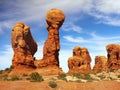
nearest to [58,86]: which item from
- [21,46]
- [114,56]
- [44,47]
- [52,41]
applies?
[52,41]

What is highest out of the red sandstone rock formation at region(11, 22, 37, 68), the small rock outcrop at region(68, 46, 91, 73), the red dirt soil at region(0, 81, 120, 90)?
the red sandstone rock formation at region(11, 22, 37, 68)

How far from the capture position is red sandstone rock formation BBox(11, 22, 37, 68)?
68.2 metres

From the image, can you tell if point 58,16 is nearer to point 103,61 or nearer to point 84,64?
point 84,64

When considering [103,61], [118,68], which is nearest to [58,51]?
[118,68]

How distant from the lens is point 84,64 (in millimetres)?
77688

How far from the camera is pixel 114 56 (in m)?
78.9

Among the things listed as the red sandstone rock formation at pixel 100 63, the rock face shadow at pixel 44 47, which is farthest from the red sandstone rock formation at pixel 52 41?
the red sandstone rock formation at pixel 100 63

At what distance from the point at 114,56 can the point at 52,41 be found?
18996 mm

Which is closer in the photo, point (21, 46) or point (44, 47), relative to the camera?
point (21, 46)

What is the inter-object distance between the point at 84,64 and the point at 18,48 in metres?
17.9

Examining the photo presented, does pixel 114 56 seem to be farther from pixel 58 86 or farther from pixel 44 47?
pixel 58 86

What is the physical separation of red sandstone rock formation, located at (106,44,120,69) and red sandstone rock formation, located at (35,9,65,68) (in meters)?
17.0

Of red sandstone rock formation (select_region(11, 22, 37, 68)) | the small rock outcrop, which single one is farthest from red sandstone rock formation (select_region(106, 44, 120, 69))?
red sandstone rock formation (select_region(11, 22, 37, 68))

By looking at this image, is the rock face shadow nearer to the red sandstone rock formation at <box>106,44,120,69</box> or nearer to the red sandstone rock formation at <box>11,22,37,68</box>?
the red sandstone rock formation at <box>11,22,37,68</box>
